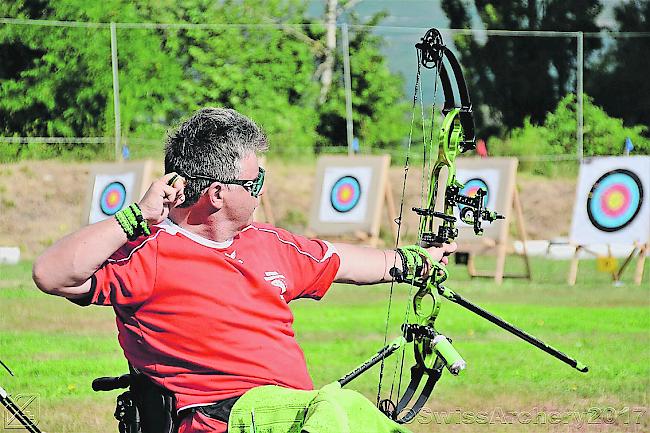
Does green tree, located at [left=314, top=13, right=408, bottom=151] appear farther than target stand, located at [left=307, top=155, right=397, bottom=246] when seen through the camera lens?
Yes

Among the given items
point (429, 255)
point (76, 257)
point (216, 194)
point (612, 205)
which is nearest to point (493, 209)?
point (612, 205)

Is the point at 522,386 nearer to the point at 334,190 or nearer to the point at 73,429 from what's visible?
the point at 73,429

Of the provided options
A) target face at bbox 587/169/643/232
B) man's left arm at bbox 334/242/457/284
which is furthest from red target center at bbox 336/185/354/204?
man's left arm at bbox 334/242/457/284

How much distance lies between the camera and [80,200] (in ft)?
41.8

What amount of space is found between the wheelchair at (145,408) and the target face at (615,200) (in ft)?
24.7

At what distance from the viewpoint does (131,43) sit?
13.6 metres

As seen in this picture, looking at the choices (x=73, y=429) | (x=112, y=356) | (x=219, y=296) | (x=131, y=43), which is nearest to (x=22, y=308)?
(x=112, y=356)

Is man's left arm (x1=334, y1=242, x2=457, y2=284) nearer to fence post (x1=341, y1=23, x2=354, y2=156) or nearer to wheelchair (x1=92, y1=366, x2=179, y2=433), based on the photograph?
wheelchair (x1=92, y1=366, x2=179, y2=433)

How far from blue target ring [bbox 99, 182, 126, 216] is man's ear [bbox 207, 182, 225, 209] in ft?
27.2

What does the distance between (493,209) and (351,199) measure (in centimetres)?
149

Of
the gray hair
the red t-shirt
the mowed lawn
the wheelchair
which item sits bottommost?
the mowed lawn

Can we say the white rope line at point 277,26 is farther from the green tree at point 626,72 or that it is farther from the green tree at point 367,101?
the green tree at point 367,101

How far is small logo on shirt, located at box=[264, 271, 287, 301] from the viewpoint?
2654mm

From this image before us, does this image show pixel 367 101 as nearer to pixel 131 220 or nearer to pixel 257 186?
pixel 257 186
